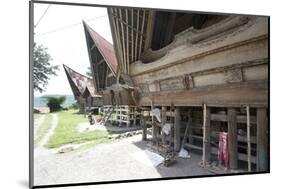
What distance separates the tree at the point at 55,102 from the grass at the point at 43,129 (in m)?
0.08

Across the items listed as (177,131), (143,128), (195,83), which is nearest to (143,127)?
(143,128)

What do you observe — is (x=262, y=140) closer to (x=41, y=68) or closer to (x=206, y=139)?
(x=206, y=139)

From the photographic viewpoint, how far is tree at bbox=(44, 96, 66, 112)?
8.32ft

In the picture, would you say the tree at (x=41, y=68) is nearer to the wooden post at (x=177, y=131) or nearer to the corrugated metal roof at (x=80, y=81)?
the corrugated metal roof at (x=80, y=81)

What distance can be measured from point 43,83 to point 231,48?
1604mm

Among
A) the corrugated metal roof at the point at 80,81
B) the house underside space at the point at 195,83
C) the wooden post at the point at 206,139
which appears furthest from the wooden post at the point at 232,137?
the corrugated metal roof at the point at 80,81

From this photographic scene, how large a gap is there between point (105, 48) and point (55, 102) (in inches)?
24.2

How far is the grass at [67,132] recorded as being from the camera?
258 centimetres

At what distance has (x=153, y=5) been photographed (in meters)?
2.81

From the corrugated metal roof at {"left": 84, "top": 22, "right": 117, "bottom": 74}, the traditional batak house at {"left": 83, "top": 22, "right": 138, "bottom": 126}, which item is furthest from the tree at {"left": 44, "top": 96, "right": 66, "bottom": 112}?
the corrugated metal roof at {"left": 84, "top": 22, "right": 117, "bottom": 74}

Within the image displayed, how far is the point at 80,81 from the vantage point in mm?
2605

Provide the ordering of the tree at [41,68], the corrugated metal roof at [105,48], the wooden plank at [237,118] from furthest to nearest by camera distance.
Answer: the wooden plank at [237,118] < the corrugated metal roof at [105,48] < the tree at [41,68]

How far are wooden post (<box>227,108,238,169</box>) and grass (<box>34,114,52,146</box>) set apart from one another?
4.94 feet

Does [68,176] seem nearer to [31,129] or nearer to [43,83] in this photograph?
[31,129]
